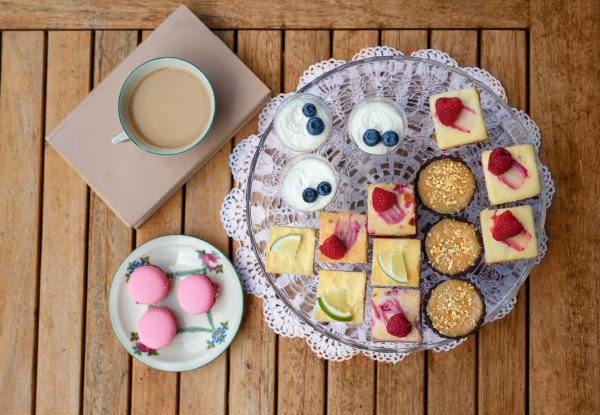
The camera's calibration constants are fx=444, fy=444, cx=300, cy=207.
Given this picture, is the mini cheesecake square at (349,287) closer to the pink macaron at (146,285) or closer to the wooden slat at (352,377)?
the wooden slat at (352,377)

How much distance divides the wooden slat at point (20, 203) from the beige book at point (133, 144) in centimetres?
20

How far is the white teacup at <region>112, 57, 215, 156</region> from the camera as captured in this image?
1587 mm

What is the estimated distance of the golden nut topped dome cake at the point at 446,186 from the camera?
153cm

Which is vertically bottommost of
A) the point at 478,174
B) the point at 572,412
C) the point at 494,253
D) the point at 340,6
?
the point at 572,412

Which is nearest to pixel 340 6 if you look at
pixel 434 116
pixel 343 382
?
pixel 434 116

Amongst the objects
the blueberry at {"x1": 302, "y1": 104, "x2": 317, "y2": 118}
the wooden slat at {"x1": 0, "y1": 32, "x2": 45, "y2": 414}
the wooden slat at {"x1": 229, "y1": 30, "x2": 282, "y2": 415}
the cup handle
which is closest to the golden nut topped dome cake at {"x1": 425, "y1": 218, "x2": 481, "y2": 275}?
the blueberry at {"x1": 302, "y1": 104, "x2": 317, "y2": 118}

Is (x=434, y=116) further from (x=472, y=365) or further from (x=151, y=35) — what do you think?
(x=151, y=35)

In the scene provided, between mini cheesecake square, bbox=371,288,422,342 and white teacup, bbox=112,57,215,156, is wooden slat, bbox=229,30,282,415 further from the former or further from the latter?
mini cheesecake square, bbox=371,288,422,342

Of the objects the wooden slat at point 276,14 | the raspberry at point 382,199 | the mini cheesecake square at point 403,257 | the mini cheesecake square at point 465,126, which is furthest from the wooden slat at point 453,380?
the wooden slat at point 276,14

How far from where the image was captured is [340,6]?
5.70ft

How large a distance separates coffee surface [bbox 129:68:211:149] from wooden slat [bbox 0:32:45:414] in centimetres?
51

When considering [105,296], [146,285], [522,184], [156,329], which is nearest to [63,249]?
[105,296]

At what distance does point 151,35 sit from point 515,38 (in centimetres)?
141

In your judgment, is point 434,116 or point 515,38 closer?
point 434,116
